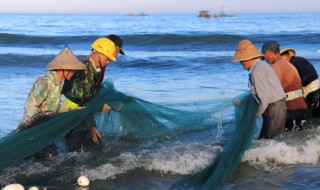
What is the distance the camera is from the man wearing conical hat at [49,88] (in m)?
5.26

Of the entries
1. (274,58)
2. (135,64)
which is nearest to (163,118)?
(274,58)

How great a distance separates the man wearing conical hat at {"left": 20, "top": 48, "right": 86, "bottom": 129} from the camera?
5.26 meters

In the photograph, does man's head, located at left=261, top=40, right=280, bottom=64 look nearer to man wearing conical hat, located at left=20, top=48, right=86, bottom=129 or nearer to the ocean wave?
Result: man wearing conical hat, located at left=20, top=48, right=86, bottom=129

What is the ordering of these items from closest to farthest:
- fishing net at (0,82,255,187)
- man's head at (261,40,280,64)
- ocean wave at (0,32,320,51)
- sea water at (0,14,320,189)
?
1. fishing net at (0,82,255,187)
2. sea water at (0,14,320,189)
3. man's head at (261,40,280,64)
4. ocean wave at (0,32,320,51)

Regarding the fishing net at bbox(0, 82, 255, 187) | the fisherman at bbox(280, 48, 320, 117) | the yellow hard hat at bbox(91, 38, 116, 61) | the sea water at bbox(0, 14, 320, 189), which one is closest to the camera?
the fishing net at bbox(0, 82, 255, 187)

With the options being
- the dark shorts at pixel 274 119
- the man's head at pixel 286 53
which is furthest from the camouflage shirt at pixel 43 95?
the man's head at pixel 286 53

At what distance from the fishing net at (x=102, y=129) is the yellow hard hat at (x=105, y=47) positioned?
49cm

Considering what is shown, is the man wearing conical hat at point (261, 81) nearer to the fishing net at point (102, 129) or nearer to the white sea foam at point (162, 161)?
the fishing net at point (102, 129)

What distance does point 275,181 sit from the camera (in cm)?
568

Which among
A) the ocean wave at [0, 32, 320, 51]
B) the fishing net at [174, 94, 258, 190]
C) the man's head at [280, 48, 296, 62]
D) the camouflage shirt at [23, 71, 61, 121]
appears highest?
the man's head at [280, 48, 296, 62]

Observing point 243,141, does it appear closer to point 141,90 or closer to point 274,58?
point 274,58

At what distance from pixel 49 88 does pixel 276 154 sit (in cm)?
293

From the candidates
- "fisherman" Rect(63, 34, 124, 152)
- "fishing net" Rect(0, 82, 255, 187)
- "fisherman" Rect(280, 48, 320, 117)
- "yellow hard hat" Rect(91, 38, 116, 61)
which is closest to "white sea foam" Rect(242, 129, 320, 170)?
"fishing net" Rect(0, 82, 255, 187)

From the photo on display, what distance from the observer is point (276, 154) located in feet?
20.9
